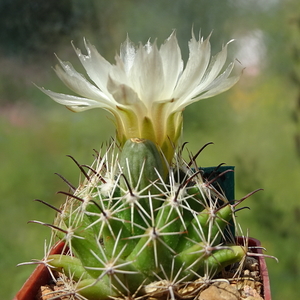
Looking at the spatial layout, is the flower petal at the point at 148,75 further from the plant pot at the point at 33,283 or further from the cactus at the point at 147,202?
the plant pot at the point at 33,283

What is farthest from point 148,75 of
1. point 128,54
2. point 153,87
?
point 128,54

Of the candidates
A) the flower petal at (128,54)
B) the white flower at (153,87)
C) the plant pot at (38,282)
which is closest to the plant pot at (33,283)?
the plant pot at (38,282)

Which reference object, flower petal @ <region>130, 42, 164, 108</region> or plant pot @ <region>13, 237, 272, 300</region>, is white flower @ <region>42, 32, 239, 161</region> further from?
plant pot @ <region>13, 237, 272, 300</region>

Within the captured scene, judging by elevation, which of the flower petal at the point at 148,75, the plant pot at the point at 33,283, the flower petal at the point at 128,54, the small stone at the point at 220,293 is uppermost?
the flower petal at the point at 128,54

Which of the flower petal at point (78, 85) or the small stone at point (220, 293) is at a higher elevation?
the flower petal at point (78, 85)

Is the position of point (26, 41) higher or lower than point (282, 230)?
higher

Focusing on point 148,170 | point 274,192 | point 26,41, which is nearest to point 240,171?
point 274,192

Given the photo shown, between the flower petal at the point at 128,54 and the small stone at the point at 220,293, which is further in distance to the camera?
the flower petal at the point at 128,54

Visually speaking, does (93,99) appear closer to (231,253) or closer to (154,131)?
(154,131)
